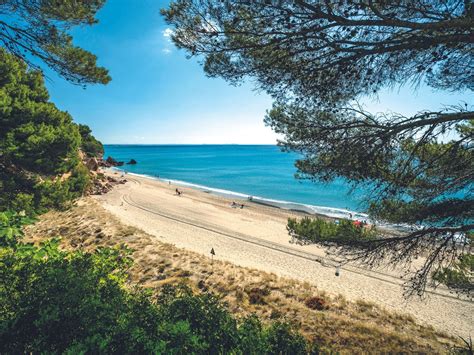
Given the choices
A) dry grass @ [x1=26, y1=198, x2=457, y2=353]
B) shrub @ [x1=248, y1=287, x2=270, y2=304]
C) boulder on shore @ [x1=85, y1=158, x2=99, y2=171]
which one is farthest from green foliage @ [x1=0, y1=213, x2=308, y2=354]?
boulder on shore @ [x1=85, y1=158, x2=99, y2=171]

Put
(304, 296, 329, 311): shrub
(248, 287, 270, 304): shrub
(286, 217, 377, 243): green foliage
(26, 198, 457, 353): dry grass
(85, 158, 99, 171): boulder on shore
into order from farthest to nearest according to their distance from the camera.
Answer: (85, 158, 99, 171): boulder on shore
(304, 296, 329, 311): shrub
(248, 287, 270, 304): shrub
(26, 198, 457, 353): dry grass
(286, 217, 377, 243): green foliage

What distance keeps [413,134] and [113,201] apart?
92.9ft

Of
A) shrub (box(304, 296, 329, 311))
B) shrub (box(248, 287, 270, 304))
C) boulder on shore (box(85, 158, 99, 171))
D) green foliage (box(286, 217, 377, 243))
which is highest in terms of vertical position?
green foliage (box(286, 217, 377, 243))

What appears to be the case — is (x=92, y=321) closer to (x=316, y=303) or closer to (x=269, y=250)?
(x=316, y=303)

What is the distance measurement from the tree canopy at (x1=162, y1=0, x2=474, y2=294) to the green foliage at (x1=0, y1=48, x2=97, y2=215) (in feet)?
26.5

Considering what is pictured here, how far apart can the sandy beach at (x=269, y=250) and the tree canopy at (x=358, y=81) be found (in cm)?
314

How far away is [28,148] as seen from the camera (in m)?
9.16

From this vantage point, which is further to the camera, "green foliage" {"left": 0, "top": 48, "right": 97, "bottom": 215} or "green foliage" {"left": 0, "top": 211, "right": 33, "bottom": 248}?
"green foliage" {"left": 0, "top": 48, "right": 97, "bottom": 215}

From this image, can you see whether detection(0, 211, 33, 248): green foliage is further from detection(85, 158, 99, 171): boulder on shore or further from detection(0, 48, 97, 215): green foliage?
detection(85, 158, 99, 171): boulder on shore

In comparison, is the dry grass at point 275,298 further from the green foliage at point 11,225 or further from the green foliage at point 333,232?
the green foliage at point 11,225

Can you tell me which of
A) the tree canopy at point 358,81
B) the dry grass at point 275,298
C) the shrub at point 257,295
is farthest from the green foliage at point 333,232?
the shrub at point 257,295

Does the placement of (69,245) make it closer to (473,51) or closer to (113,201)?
(473,51)

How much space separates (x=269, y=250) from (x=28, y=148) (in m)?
13.9

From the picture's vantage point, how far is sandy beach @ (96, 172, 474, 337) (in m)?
10.9
